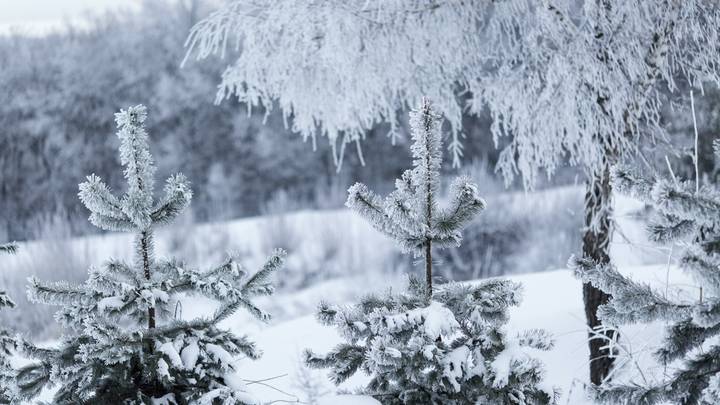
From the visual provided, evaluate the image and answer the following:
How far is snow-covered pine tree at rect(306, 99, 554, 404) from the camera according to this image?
2086mm

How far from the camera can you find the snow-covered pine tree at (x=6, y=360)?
210 cm

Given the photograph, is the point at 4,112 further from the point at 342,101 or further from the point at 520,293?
the point at 520,293

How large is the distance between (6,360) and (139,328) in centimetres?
39

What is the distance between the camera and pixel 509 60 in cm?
466

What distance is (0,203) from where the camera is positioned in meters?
13.5

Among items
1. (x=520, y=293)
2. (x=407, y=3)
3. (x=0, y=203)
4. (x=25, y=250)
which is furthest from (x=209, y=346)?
(x=0, y=203)

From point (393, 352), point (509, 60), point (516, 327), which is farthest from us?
point (516, 327)

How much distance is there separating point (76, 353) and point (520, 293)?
4.21 feet

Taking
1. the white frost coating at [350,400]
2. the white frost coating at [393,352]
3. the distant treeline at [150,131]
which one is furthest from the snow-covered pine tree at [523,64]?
the distant treeline at [150,131]

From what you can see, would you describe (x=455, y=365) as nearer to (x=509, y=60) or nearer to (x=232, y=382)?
(x=232, y=382)

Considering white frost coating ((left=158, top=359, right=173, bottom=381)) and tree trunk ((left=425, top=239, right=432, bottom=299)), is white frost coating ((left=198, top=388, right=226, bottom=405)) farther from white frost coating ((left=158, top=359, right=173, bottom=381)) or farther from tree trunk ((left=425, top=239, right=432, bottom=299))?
tree trunk ((left=425, top=239, right=432, bottom=299))

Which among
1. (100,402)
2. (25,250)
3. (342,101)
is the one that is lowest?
(25,250)

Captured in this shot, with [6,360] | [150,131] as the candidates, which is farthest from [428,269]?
[150,131]

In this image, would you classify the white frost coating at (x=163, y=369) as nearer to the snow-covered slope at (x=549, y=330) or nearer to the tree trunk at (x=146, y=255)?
the tree trunk at (x=146, y=255)
